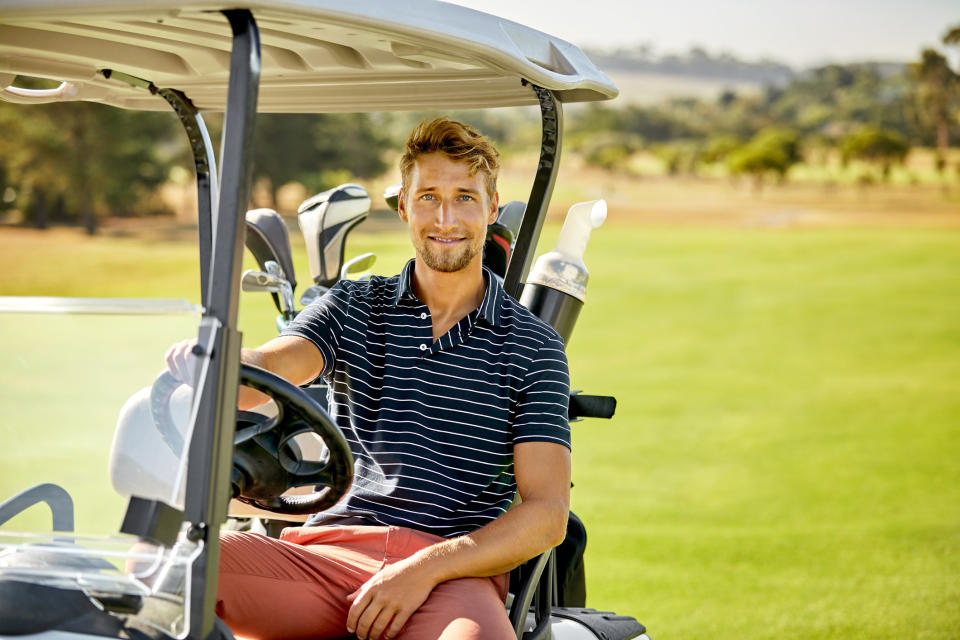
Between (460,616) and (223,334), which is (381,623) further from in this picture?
(223,334)

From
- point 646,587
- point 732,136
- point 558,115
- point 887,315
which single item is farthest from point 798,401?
point 732,136

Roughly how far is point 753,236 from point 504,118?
7.82 metres

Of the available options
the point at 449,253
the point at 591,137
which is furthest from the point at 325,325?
the point at 591,137

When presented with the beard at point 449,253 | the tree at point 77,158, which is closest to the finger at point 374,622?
the beard at point 449,253

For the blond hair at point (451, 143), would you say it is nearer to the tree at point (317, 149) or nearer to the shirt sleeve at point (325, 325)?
the shirt sleeve at point (325, 325)

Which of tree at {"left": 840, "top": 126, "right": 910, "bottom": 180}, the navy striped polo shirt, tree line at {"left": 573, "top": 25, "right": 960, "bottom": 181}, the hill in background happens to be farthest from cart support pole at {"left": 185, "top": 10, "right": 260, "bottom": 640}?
the hill in background

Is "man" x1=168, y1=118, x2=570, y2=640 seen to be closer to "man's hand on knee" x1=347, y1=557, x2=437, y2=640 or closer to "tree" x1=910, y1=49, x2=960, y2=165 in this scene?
"man's hand on knee" x1=347, y1=557, x2=437, y2=640

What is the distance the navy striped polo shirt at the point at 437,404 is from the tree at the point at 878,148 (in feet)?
75.3

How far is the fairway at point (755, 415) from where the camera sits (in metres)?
5.21

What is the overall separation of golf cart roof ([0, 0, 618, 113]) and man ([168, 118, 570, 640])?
220 mm

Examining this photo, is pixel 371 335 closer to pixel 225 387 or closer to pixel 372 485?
pixel 372 485

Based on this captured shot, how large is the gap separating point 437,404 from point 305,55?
2.31ft

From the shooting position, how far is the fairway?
521 cm

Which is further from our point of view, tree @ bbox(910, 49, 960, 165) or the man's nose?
tree @ bbox(910, 49, 960, 165)
